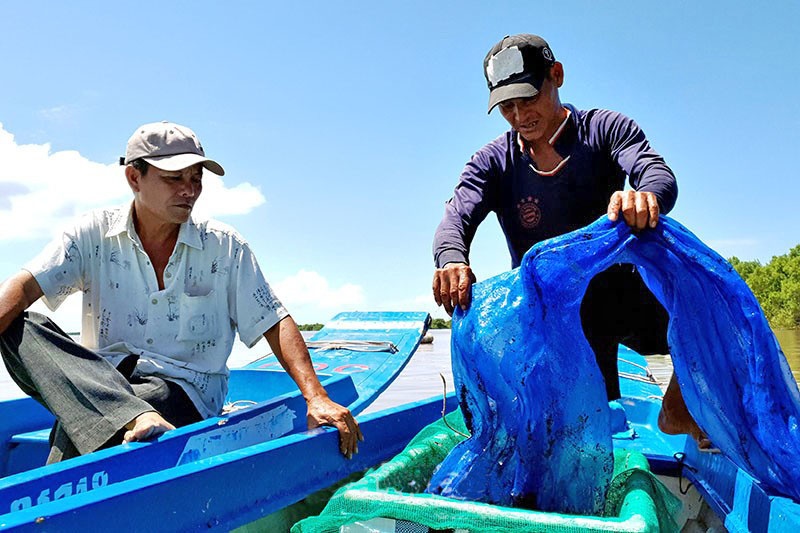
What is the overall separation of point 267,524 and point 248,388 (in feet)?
6.60

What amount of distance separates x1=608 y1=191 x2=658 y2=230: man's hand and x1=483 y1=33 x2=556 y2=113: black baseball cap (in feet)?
2.02

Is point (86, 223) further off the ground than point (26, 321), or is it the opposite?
point (86, 223)

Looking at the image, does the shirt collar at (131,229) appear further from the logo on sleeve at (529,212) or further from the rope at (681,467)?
the rope at (681,467)

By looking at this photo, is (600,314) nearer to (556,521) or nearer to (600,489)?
(600,489)

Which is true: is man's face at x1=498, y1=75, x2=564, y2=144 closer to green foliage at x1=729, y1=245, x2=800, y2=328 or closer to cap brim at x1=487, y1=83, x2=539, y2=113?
cap brim at x1=487, y1=83, x2=539, y2=113

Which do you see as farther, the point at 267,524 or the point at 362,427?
the point at 362,427

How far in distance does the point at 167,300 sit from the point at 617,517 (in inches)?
72.6

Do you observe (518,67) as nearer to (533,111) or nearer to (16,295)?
(533,111)

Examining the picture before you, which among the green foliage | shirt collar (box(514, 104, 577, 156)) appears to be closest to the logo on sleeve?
shirt collar (box(514, 104, 577, 156))

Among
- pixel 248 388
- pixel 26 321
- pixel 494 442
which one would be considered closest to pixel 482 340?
pixel 494 442

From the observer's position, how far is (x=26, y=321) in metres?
2.23

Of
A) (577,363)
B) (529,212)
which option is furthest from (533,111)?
(577,363)

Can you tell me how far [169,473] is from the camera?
155 cm

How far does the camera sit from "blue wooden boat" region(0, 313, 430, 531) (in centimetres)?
138
